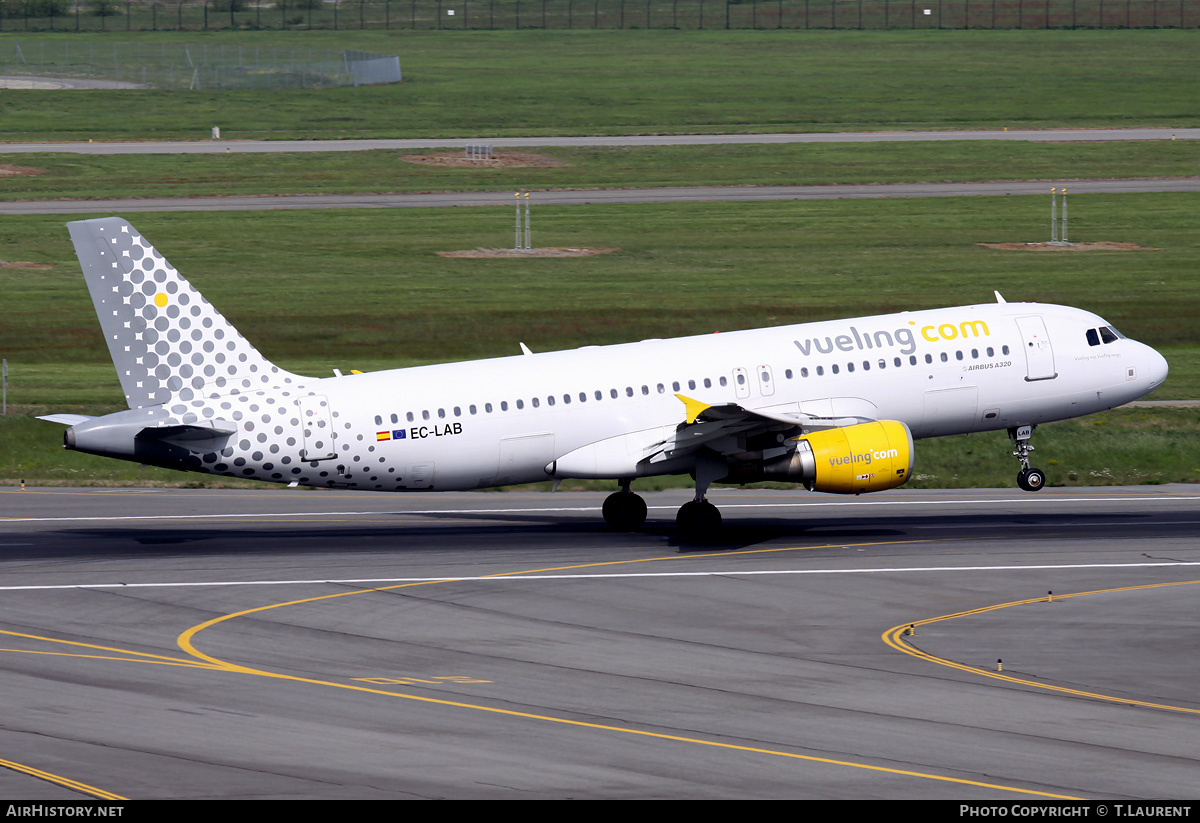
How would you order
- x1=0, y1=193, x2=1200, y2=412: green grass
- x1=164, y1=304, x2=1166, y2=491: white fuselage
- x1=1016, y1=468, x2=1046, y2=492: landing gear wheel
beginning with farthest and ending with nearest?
1. x1=0, y1=193, x2=1200, y2=412: green grass
2. x1=1016, y1=468, x2=1046, y2=492: landing gear wheel
3. x1=164, y1=304, x2=1166, y2=491: white fuselage

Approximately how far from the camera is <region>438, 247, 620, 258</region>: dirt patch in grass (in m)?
78.6

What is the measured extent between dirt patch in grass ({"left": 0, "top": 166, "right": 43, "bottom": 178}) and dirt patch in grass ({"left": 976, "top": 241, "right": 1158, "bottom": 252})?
57.3 meters

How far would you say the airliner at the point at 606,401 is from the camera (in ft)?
112

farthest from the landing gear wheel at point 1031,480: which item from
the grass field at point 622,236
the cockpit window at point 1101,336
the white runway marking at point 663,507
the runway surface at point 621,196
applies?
the runway surface at point 621,196

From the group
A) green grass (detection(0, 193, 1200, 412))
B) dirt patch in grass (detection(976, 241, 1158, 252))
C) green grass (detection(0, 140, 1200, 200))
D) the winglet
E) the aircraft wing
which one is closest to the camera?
the winglet

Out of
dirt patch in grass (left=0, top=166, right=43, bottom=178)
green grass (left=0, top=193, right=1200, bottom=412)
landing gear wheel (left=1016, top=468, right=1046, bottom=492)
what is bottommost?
landing gear wheel (left=1016, top=468, right=1046, bottom=492)

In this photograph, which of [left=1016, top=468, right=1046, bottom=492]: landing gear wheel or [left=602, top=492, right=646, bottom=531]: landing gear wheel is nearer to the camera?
[left=602, top=492, right=646, bottom=531]: landing gear wheel

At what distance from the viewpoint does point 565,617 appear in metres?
29.4

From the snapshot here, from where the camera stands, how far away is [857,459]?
34.2m

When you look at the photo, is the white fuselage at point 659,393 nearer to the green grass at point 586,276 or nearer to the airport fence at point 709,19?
the green grass at point 586,276

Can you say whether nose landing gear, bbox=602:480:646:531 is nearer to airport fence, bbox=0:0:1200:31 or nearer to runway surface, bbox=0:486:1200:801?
runway surface, bbox=0:486:1200:801

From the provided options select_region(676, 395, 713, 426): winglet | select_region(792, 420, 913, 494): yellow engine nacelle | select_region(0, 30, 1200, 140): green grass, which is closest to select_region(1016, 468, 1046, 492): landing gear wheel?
select_region(792, 420, 913, 494): yellow engine nacelle

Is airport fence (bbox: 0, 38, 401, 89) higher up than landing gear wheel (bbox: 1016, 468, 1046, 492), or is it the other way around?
airport fence (bbox: 0, 38, 401, 89)

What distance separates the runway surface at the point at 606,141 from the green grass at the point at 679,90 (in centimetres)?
402
